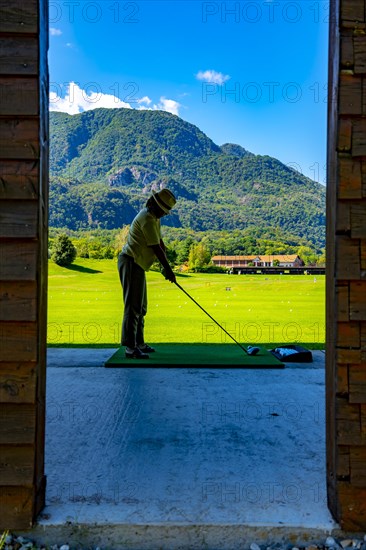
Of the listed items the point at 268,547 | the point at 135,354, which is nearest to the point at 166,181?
the point at 135,354

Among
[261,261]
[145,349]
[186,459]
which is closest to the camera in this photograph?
[186,459]

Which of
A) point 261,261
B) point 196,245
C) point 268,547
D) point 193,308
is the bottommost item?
point 193,308

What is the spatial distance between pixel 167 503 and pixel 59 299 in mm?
15138

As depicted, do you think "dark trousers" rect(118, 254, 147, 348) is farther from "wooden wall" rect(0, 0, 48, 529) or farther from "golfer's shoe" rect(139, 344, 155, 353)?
"wooden wall" rect(0, 0, 48, 529)

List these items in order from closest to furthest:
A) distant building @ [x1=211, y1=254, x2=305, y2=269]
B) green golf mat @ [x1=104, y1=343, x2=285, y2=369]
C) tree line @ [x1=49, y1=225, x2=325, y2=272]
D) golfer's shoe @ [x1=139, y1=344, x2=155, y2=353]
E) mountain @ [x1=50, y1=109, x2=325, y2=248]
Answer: green golf mat @ [x1=104, y1=343, x2=285, y2=369]
golfer's shoe @ [x1=139, y1=344, x2=155, y2=353]
tree line @ [x1=49, y1=225, x2=325, y2=272]
distant building @ [x1=211, y1=254, x2=305, y2=269]
mountain @ [x1=50, y1=109, x2=325, y2=248]

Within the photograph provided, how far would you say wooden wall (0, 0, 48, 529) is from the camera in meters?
1.47

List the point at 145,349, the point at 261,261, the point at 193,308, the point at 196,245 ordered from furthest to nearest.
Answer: the point at 261,261
the point at 196,245
the point at 193,308
the point at 145,349

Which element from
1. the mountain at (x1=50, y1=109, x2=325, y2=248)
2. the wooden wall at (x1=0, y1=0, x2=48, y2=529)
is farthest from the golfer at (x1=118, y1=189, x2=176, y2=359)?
the mountain at (x1=50, y1=109, x2=325, y2=248)

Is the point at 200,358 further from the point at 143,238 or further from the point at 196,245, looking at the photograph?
the point at 196,245

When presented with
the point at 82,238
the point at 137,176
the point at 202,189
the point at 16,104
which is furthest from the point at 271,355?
the point at 137,176

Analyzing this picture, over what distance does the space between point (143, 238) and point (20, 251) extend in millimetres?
3019

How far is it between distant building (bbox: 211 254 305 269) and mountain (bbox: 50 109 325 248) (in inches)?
138

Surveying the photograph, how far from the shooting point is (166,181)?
3556cm

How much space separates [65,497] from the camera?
1.68 meters
